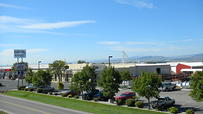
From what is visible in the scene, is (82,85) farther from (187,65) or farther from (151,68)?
(187,65)

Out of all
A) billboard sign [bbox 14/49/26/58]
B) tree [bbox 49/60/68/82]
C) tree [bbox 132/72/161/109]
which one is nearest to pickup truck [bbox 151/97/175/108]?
tree [bbox 132/72/161/109]

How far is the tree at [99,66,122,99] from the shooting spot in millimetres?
39562

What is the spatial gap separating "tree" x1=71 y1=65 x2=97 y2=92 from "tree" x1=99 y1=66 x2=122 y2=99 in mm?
5402

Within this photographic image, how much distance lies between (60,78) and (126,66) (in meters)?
24.9

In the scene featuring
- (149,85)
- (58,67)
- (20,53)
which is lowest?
(149,85)

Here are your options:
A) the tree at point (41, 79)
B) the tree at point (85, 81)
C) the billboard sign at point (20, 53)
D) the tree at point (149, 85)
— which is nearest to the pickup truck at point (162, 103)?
the tree at point (149, 85)

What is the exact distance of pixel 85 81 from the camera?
45.7 m

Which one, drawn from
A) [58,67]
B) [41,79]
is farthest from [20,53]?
[41,79]

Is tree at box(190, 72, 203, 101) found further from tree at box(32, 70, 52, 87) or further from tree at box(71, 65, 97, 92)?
tree at box(32, 70, 52, 87)

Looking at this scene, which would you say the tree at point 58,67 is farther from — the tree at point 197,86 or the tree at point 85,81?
the tree at point 197,86

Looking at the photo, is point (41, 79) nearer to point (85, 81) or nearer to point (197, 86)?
point (85, 81)

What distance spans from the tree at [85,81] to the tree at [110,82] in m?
5.40

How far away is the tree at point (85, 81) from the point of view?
149ft

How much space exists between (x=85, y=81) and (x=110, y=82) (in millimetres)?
7247
